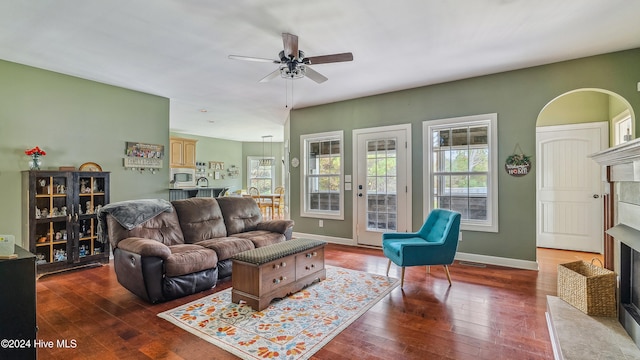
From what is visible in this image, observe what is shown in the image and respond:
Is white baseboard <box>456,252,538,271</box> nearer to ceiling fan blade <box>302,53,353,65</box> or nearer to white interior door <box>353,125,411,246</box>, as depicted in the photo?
white interior door <box>353,125,411,246</box>

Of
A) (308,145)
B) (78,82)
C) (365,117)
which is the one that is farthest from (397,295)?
(78,82)

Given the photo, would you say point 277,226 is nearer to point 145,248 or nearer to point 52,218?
point 145,248

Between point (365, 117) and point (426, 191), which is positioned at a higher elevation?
point (365, 117)

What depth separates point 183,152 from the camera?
28.1 feet

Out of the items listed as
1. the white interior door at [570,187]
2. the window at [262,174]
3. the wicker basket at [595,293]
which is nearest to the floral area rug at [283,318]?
the wicker basket at [595,293]

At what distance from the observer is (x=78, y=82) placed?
4262 millimetres

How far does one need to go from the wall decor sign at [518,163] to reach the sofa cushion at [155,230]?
4362 mm

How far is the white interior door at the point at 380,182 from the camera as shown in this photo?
4.91 m

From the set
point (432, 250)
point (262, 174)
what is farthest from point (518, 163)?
point (262, 174)

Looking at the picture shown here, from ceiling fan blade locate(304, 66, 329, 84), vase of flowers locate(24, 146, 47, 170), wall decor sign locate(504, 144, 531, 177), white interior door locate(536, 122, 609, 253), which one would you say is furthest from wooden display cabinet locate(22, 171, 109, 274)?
white interior door locate(536, 122, 609, 253)

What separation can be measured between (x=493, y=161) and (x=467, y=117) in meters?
0.73

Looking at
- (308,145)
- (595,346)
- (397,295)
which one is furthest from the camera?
(308,145)

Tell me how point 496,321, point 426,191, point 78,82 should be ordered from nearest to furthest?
point 496,321 < point 78,82 < point 426,191

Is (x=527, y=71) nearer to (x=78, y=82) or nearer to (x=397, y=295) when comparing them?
(x=397, y=295)
